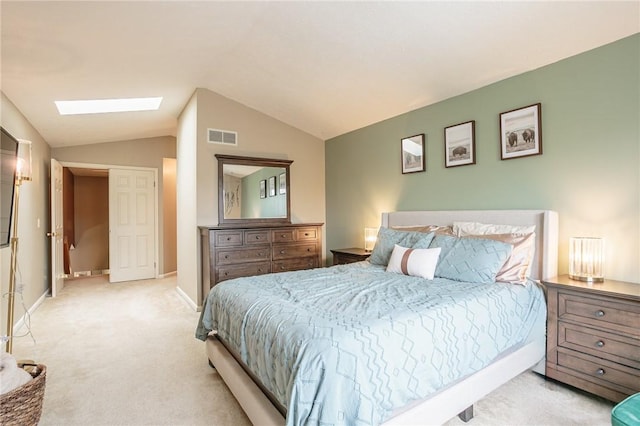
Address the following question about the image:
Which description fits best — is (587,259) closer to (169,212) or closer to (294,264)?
Result: (294,264)

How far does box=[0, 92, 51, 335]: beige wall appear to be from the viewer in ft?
10.2

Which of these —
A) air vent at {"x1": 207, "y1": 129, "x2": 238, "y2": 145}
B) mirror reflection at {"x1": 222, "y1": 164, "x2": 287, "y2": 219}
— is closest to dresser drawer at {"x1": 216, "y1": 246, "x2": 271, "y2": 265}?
mirror reflection at {"x1": 222, "y1": 164, "x2": 287, "y2": 219}

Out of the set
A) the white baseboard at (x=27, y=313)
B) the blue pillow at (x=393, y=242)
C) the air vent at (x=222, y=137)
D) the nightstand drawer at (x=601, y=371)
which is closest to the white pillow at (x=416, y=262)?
the blue pillow at (x=393, y=242)

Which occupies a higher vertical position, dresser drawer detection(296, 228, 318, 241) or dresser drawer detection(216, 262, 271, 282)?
dresser drawer detection(296, 228, 318, 241)

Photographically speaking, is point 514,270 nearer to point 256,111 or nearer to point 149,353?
point 149,353

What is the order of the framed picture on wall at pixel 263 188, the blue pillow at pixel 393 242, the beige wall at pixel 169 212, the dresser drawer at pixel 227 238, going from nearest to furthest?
the blue pillow at pixel 393 242 < the dresser drawer at pixel 227 238 < the framed picture on wall at pixel 263 188 < the beige wall at pixel 169 212

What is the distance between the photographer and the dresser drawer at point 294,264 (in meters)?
→ 4.46

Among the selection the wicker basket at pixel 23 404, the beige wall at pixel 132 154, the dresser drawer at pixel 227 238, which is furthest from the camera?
the beige wall at pixel 132 154

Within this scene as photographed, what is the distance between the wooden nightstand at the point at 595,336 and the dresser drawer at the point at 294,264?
9.93 ft

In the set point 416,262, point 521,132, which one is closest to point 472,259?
point 416,262

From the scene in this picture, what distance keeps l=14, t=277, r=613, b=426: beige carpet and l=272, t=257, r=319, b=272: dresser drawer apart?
1221 mm

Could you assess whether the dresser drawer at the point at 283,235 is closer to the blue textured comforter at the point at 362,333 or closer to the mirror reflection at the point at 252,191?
the mirror reflection at the point at 252,191

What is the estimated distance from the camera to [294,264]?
15.2ft

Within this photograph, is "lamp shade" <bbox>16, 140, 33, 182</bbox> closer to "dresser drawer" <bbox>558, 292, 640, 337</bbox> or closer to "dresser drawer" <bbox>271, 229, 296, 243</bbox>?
"dresser drawer" <bbox>271, 229, 296, 243</bbox>
